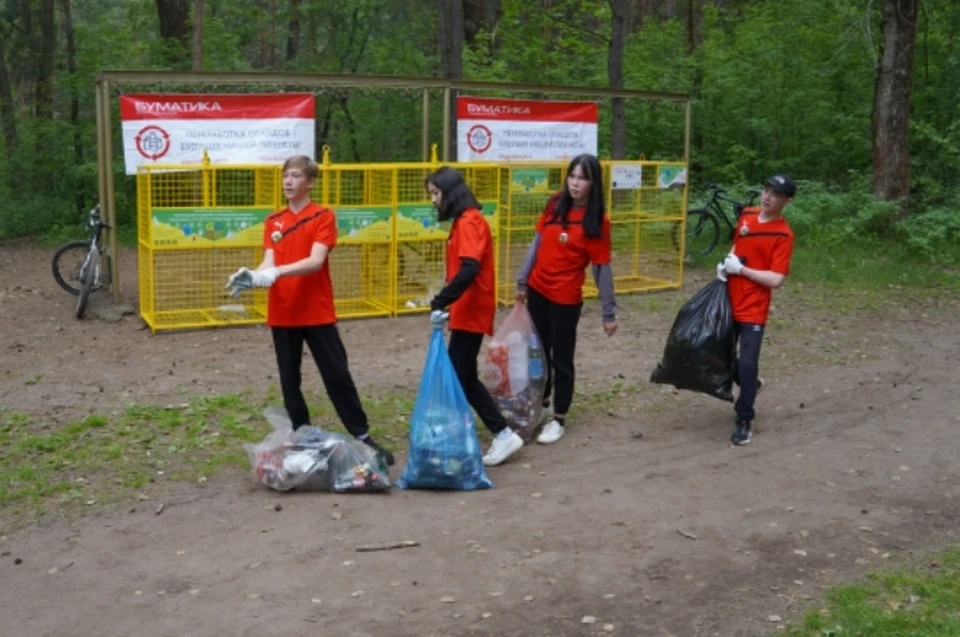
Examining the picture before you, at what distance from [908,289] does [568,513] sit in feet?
30.2

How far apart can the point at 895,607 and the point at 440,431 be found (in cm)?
255

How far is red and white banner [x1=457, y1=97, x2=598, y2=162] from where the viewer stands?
1283 cm

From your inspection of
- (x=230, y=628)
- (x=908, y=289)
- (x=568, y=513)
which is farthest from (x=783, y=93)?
(x=230, y=628)

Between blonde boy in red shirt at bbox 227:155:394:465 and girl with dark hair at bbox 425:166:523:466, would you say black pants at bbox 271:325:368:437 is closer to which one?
blonde boy in red shirt at bbox 227:155:394:465

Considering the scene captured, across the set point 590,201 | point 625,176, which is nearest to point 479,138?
point 625,176

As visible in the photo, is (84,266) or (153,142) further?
(84,266)

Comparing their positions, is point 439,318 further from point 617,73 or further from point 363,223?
point 617,73

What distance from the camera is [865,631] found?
176 inches

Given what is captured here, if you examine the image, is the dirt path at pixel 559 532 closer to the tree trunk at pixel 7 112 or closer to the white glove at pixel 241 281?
the white glove at pixel 241 281

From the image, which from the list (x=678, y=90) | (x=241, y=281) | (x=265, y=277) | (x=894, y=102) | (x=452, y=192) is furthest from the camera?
(x=678, y=90)

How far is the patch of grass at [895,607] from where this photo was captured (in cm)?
448

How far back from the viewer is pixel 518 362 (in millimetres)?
7309

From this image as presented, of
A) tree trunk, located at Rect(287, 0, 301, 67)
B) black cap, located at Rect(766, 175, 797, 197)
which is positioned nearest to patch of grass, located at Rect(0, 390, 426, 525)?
black cap, located at Rect(766, 175, 797, 197)

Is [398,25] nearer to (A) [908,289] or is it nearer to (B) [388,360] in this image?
(A) [908,289]
